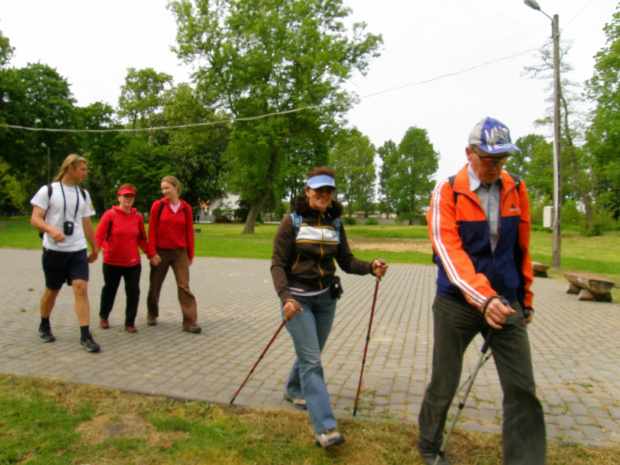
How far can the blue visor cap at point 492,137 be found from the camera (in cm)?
258

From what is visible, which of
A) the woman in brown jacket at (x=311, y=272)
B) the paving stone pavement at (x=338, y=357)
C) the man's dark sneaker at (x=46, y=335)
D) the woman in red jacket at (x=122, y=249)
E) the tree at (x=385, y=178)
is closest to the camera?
the woman in brown jacket at (x=311, y=272)

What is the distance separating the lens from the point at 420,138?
7906 cm

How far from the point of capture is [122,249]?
6012mm

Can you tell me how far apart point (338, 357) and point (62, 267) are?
316 centimetres

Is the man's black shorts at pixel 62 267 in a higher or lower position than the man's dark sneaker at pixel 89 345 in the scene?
higher

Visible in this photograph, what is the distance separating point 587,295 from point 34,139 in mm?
44536

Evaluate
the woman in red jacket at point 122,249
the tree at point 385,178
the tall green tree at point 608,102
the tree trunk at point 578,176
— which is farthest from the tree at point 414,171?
the woman in red jacket at point 122,249

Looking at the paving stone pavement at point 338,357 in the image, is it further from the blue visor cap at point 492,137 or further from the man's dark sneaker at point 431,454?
the blue visor cap at point 492,137

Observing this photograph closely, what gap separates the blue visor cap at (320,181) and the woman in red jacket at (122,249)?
3.38 metres

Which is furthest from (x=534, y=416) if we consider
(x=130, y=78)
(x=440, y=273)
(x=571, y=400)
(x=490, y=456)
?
(x=130, y=78)

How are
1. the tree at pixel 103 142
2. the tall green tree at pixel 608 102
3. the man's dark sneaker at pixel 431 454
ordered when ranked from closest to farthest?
the man's dark sneaker at pixel 431 454 < the tall green tree at pixel 608 102 < the tree at pixel 103 142

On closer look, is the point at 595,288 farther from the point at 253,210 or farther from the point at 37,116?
the point at 37,116

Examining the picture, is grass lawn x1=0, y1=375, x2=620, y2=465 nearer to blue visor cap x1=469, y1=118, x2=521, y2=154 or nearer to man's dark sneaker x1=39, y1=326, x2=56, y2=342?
man's dark sneaker x1=39, y1=326, x2=56, y2=342

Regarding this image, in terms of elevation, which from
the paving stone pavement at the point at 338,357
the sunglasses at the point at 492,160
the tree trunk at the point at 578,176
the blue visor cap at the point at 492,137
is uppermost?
the tree trunk at the point at 578,176
